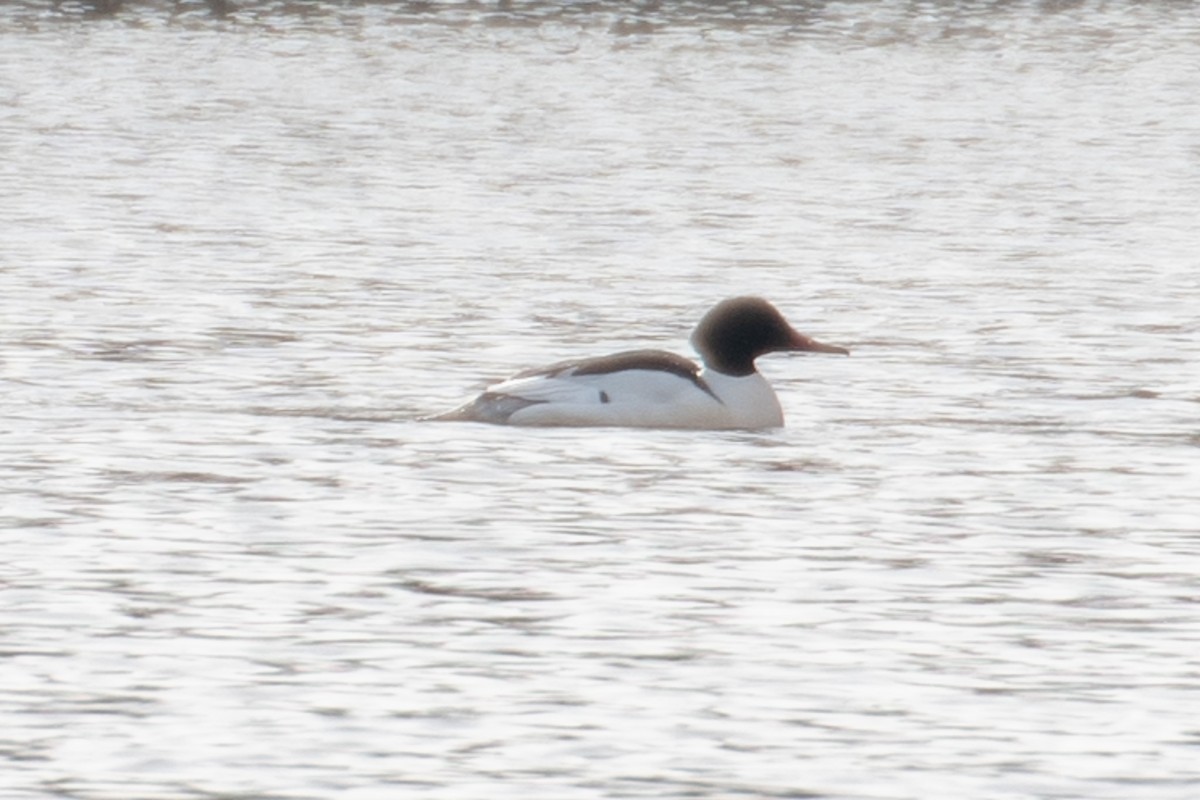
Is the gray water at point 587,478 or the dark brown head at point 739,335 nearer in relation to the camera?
the gray water at point 587,478

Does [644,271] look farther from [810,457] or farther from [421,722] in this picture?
[421,722]

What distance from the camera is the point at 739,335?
14859 millimetres

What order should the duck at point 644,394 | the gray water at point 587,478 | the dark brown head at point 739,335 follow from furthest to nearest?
the dark brown head at point 739,335 < the duck at point 644,394 < the gray water at point 587,478

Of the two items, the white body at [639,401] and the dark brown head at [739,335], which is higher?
the dark brown head at [739,335]

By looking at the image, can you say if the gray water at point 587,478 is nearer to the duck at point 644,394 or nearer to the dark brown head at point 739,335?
the duck at point 644,394

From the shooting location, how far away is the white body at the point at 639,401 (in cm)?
1446

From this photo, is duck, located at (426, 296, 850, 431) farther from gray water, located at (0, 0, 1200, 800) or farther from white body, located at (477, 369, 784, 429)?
gray water, located at (0, 0, 1200, 800)

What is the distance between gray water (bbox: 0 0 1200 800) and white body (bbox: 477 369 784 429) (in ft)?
0.38

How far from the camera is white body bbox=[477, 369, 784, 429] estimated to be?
47.4 feet

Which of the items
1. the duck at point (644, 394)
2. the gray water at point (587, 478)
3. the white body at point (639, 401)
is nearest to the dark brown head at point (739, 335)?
the duck at point (644, 394)

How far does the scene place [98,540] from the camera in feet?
38.4

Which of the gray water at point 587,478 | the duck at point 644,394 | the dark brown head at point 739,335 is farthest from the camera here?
the dark brown head at point 739,335

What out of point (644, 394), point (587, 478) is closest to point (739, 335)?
point (644, 394)

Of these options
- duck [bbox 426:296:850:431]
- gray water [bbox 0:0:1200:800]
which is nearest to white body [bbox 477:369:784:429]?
duck [bbox 426:296:850:431]
